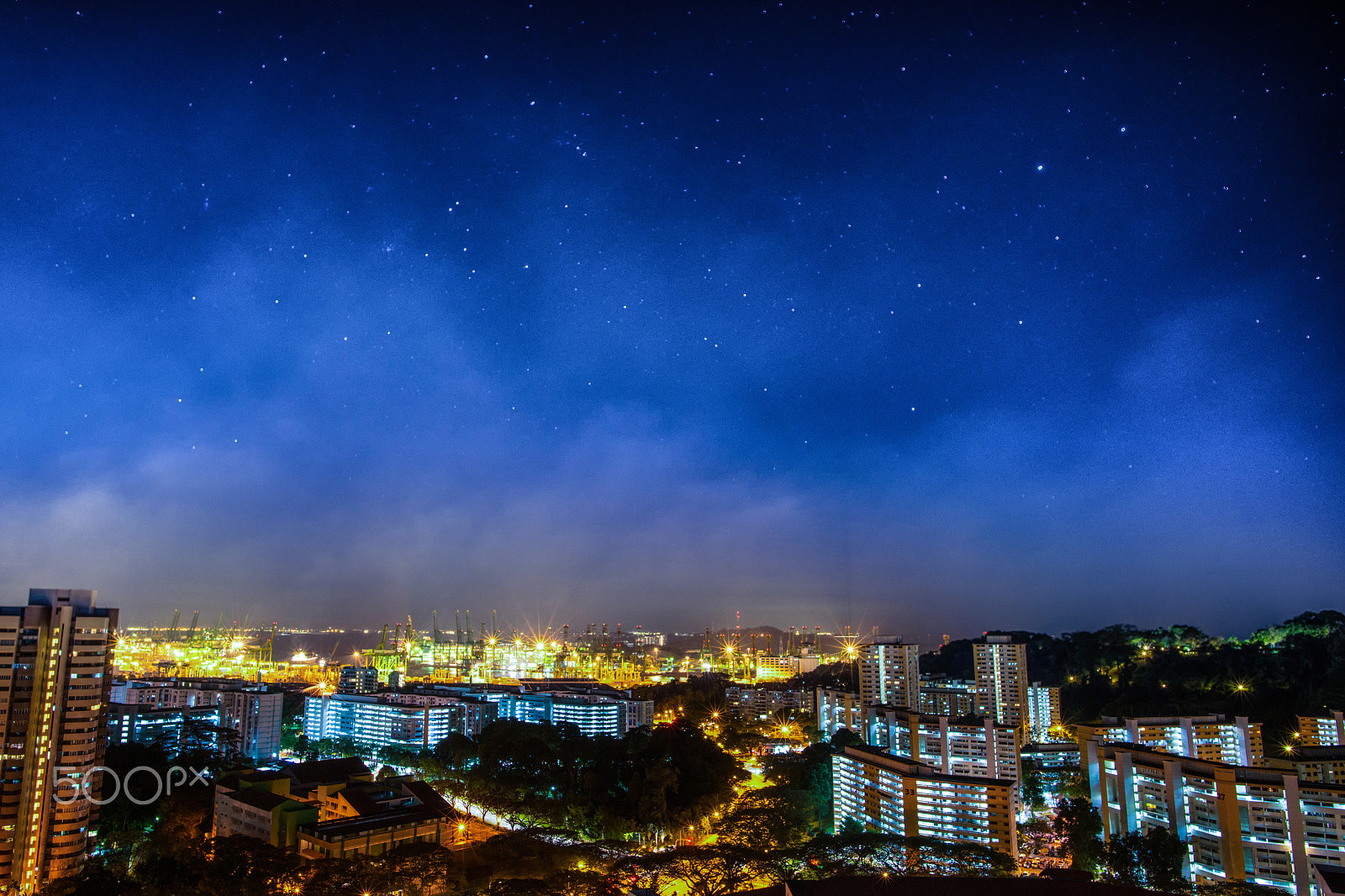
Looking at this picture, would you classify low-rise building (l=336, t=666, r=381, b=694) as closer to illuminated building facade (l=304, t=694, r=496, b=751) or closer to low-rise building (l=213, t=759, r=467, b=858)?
illuminated building facade (l=304, t=694, r=496, b=751)

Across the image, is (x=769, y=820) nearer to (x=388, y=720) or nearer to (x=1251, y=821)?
(x=1251, y=821)

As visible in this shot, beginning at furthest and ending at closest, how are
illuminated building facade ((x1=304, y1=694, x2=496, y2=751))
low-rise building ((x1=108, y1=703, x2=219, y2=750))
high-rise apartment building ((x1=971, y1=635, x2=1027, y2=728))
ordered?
illuminated building facade ((x1=304, y1=694, x2=496, y2=751)) → high-rise apartment building ((x1=971, y1=635, x2=1027, y2=728)) → low-rise building ((x1=108, y1=703, x2=219, y2=750))

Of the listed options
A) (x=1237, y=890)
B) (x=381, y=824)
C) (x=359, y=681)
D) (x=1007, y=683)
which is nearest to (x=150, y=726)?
(x=359, y=681)

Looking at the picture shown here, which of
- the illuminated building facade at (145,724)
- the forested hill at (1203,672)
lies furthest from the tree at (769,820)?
the illuminated building facade at (145,724)

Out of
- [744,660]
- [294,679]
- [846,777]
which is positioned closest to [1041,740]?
[846,777]

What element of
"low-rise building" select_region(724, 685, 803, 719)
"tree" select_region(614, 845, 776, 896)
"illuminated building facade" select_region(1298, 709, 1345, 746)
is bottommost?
"low-rise building" select_region(724, 685, 803, 719)

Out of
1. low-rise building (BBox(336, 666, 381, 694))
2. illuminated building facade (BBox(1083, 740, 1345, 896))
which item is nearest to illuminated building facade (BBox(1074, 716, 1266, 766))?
illuminated building facade (BBox(1083, 740, 1345, 896))

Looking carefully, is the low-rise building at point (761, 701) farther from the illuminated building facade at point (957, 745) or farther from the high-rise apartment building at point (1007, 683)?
the illuminated building facade at point (957, 745)

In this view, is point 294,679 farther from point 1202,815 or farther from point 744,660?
point 1202,815
